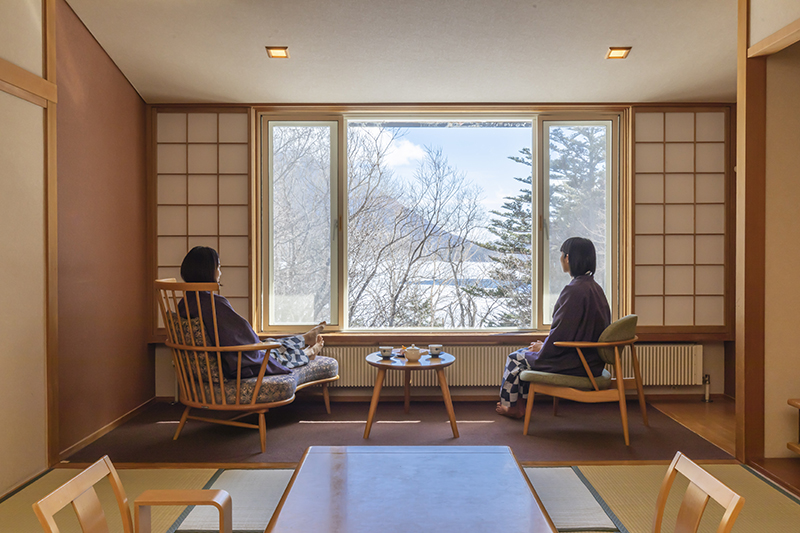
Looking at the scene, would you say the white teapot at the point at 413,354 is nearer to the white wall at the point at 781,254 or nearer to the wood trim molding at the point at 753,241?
the wood trim molding at the point at 753,241

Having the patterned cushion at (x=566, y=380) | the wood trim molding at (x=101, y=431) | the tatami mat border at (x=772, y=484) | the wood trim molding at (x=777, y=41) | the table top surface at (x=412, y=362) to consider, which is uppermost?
the wood trim molding at (x=777, y=41)

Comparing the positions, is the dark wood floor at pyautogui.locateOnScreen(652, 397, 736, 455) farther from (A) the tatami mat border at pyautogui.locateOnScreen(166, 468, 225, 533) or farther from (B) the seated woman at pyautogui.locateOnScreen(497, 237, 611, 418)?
(A) the tatami mat border at pyautogui.locateOnScreen(166, 468, 225, 533)

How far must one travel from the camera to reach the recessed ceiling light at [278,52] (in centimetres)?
339

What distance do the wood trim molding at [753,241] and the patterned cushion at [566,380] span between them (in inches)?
29.1

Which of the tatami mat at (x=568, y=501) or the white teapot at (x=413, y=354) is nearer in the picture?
the tatami mat at (x=568, y=501)

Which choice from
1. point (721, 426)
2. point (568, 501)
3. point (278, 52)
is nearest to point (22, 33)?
point (278, 52)

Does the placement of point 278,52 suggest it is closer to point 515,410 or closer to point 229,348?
point 229,348

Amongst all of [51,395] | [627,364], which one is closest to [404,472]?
[51,395]

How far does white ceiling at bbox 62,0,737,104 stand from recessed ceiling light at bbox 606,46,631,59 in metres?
0.04

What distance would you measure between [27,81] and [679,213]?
457 cm

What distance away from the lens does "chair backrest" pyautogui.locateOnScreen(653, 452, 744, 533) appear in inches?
37.9

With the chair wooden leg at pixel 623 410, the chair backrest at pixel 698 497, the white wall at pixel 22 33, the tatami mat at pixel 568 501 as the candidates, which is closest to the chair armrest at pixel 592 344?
the chair wooden leg at pixel 623 410

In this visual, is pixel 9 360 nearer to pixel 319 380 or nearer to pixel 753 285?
pixel 319 380

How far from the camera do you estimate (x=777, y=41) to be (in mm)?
2521
